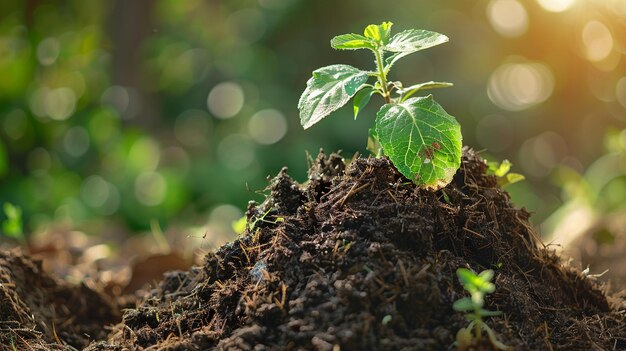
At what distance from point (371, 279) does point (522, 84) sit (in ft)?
18.9

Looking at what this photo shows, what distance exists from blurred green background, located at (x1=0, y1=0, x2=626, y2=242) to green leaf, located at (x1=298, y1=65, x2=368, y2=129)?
3.40 meters

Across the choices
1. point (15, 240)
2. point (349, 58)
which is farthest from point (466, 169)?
point (349, 58)

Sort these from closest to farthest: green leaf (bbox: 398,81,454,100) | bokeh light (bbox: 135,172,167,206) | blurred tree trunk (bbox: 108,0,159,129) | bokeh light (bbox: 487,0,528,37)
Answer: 1. green leaf (bbox: 398,81,454,100)
2. bokeh light (bbox: 135,172,167,206)
3. blurred tree trunk (bbox: 108,0,159,129)
4. bokeh light (bbox: 487,0,528,37)

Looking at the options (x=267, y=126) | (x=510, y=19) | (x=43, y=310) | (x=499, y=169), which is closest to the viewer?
(x=499, y=169)

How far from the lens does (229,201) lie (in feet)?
17.5

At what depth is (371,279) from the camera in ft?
4.16

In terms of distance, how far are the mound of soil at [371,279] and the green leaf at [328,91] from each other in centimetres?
15

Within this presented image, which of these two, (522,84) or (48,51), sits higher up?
(48,51)

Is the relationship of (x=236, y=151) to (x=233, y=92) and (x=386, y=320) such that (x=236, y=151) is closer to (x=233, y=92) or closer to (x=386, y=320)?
(x=233, y=92)

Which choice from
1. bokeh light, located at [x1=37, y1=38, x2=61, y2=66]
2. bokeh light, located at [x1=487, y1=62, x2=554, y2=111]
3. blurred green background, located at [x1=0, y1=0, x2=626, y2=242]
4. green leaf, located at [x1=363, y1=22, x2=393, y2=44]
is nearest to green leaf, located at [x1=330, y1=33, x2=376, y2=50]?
green leaf, located at [x1=363, y1=22, x2=393, y2=44]

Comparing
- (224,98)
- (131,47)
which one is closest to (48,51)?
(131,47)

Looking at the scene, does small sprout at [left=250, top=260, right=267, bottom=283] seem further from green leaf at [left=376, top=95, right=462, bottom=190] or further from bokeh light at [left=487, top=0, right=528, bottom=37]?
bokeh light at [left=487, top=0, right=528, bottom=37]

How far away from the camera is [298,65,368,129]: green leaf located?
56.8 inches

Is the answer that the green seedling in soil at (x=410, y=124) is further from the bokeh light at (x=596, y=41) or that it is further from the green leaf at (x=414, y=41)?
the bokeh light at (x=596, y=41)
